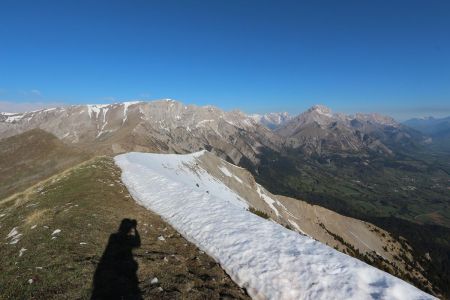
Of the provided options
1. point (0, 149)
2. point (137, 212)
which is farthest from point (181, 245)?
point (0, 149)

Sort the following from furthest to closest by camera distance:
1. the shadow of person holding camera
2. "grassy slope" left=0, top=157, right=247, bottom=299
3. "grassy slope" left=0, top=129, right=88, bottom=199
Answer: "grassy slope" left=0, top=129, right=88, bottom=199 < "grassy slope" left=0, top=157, right=247, bottom=299 < the shadow of person holding camera

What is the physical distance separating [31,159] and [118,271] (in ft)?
244

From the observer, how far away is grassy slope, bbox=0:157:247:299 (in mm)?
10961

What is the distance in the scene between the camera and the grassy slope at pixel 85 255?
11.0m

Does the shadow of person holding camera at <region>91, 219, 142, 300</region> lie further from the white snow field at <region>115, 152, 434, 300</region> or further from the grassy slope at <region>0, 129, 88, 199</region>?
the grassy slope at <region>0, 129, 88, 199</region>

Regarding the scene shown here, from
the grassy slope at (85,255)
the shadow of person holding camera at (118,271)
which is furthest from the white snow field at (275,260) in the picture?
the shadow of person holding camera at (118,271)

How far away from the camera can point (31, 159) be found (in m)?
73.7

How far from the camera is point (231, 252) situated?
14562mm

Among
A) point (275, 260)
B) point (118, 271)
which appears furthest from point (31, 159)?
point (275, 260)

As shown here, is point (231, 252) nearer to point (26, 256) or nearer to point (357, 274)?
point (357, 274)

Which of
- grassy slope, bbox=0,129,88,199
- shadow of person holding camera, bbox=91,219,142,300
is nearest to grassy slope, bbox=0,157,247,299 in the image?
shadow of person holding camera, bbox=91,219,142,300

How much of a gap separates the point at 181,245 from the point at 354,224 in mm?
111485

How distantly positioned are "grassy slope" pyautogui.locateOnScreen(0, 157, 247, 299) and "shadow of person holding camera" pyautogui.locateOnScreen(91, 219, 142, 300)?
0.89ft

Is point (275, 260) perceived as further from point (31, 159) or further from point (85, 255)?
point (31, 159)
